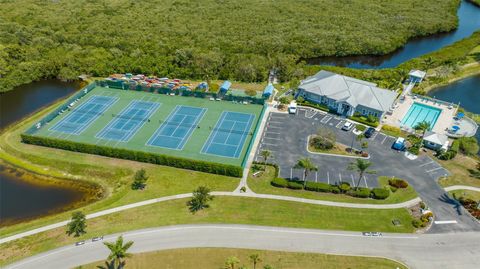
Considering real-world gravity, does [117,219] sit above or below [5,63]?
below

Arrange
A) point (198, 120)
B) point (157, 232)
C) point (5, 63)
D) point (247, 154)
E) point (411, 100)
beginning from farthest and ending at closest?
point (5, 63)
point (411, 100)
point (198, 120)
point (247, 154)
point (157, 232)

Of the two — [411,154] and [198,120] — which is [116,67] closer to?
[198,120]

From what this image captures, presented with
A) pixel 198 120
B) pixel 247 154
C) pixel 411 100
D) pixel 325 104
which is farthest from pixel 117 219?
pixel 411 100

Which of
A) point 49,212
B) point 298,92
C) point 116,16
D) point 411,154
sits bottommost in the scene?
point 49,212

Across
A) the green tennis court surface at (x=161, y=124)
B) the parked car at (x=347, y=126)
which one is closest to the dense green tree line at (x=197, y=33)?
the green tennis court surface at (x=161, y=124)

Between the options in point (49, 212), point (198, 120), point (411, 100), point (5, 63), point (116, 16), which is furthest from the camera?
point (116, 16)

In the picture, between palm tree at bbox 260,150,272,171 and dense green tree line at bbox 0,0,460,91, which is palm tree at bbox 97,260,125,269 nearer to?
palm tree at bbox 260,150,272,171

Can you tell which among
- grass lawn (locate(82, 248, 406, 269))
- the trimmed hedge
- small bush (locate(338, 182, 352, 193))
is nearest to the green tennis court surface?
the trimmed hedge

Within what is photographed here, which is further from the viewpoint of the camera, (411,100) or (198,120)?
(411,100)
